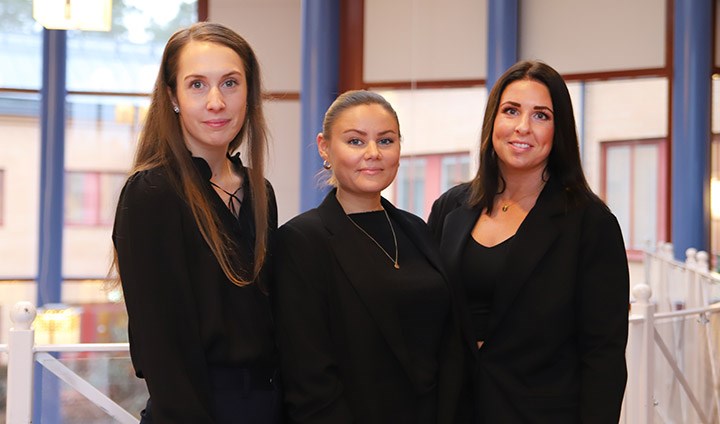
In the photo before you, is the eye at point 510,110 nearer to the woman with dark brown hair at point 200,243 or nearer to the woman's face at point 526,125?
the woman's face at point 526,125

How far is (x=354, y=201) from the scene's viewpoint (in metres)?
2.24

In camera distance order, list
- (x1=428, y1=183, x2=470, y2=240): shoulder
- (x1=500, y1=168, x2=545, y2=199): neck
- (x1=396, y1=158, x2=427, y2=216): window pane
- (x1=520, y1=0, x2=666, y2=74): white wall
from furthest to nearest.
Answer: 1. (x1=396, y1=158, x2=427, y2=216): window pane
2. (x1=520, y1=0, x2=666, y2=74): white wall
3. (x1=428, y1=183, x2=470, y2=240): shoulder
4. (x1=500, y1=168, x2=545, y2=199): neck

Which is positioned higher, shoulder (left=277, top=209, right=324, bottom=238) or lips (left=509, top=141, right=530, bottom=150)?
lips (left=509, top=141, right=530, bottom=150)

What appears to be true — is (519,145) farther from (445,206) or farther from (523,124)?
(445,206)

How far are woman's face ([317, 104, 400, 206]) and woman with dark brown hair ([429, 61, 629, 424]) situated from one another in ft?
1.06

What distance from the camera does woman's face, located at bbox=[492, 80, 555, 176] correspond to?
2.28 metres

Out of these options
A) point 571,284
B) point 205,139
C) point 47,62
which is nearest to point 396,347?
point 571,284

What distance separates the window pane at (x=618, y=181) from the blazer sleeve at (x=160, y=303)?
9578mm

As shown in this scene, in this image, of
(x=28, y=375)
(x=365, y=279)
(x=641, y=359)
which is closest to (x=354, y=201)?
(x=365, y=279)

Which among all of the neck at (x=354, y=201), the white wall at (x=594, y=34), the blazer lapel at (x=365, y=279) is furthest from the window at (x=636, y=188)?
the blazer lapel at (x=365, y=279)

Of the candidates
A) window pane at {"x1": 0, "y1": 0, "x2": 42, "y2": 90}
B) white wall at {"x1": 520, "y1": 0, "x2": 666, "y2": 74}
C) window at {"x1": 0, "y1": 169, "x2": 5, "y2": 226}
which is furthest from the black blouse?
window at {"x1": 0, "y1": 169, "x2": 5, "y2": 226}

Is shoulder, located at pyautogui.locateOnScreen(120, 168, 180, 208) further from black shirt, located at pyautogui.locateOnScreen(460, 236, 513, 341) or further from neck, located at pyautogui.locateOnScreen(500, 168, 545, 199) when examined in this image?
neck, located at pyautogui.locateOnScreen(500, 168, 545, 199)

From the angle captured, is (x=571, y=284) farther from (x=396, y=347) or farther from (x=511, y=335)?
(x=396, y=347)

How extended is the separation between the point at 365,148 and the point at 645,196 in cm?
936
